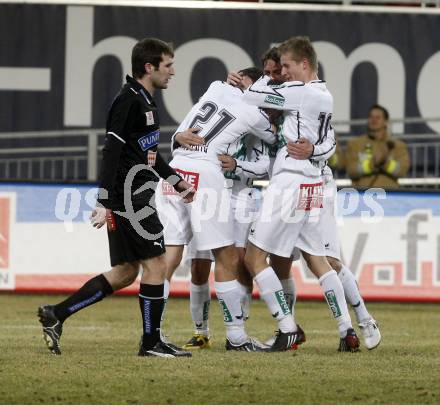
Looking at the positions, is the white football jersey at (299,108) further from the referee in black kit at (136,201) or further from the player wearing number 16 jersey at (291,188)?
the referee in black kit at (136,201)

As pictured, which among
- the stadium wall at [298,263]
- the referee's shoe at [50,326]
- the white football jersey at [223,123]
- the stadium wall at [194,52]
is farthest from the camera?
the stadium wall at [194,52]

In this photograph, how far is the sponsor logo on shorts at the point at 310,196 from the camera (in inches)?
379

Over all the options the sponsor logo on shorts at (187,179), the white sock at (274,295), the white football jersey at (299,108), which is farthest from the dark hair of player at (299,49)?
A: the white sock at (274,295)

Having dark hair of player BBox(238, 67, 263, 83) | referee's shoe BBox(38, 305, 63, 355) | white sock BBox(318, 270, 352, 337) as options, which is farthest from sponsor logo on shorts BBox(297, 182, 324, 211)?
referee's shoe BBox(38, 305, 63, 355)

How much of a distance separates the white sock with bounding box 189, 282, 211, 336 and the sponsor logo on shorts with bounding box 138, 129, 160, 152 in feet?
5.74

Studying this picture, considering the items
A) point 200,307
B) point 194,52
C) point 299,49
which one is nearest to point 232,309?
point 200,307

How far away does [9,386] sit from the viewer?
7539mm

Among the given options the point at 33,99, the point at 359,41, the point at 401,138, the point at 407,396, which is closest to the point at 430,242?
the point at 401,138

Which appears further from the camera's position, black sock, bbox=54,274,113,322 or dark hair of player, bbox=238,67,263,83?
dark hair of player, bbox=238,67,263,83

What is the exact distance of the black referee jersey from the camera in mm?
8633

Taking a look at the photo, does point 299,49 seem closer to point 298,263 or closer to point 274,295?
point 274,295

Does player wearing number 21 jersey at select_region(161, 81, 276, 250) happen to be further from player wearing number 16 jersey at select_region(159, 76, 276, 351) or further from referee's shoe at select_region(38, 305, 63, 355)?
referee's shoe at select_region(38, 305, 63, 355)

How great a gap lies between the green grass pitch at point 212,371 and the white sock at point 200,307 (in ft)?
0.71

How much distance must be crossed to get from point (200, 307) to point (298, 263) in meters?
4.87
